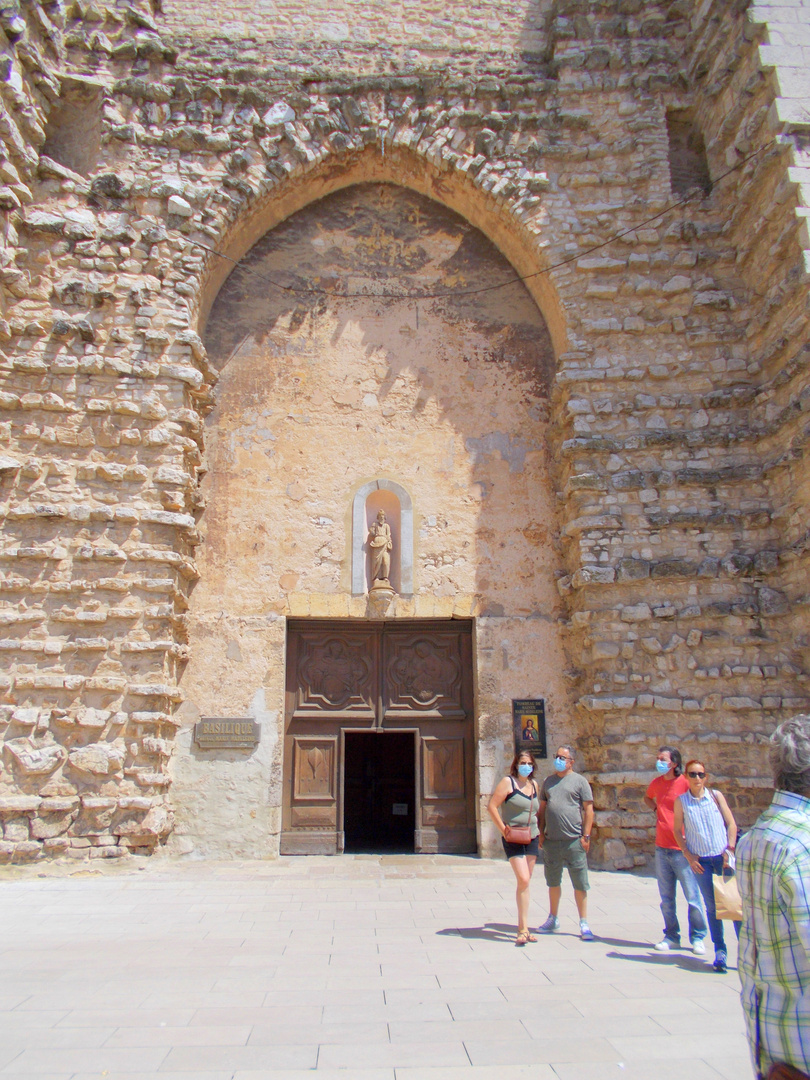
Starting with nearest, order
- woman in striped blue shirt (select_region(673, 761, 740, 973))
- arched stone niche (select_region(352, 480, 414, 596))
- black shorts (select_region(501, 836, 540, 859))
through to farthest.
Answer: woman in striped blue shirt (select_region(673, 761, 740, 973)) < black shorts (select_region(501, 836, 540, 859)) < arched stone niche (select_region(352, 480, 414, 596))

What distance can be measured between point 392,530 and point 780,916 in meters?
6.90

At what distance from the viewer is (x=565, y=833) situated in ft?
15.5

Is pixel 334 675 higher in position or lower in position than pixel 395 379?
lower

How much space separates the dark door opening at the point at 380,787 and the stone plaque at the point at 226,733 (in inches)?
136

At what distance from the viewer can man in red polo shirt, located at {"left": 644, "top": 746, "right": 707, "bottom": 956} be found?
4371mm

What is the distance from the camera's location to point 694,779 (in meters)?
4.39

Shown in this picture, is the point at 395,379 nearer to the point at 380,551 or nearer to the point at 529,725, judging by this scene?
the point at 380,551

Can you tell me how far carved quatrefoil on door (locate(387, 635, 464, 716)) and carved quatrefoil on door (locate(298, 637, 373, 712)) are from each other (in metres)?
0.31

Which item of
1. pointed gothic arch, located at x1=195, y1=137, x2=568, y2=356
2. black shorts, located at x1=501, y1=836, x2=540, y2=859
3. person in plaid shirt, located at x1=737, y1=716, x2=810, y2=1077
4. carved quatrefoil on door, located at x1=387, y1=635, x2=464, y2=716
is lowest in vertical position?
black shorts, located at x1=501, y1=836, x2=540, y2=859

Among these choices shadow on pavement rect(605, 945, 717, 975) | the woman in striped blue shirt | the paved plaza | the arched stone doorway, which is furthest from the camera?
the arched stone doorway

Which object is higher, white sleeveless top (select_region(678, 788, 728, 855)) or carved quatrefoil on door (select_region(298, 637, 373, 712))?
carved quatrefoil on door (select_region(298, 637, 373, 712))

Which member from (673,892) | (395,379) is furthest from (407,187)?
(673,892)

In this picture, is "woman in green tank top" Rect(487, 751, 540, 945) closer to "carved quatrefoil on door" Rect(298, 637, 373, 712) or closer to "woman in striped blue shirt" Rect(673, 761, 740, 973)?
"woman in striped blue shirt" Rect(673, 761, 740, 973)

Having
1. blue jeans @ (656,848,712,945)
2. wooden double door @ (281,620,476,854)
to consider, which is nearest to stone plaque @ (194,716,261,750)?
wooden double door @ (281,620,476,854)
